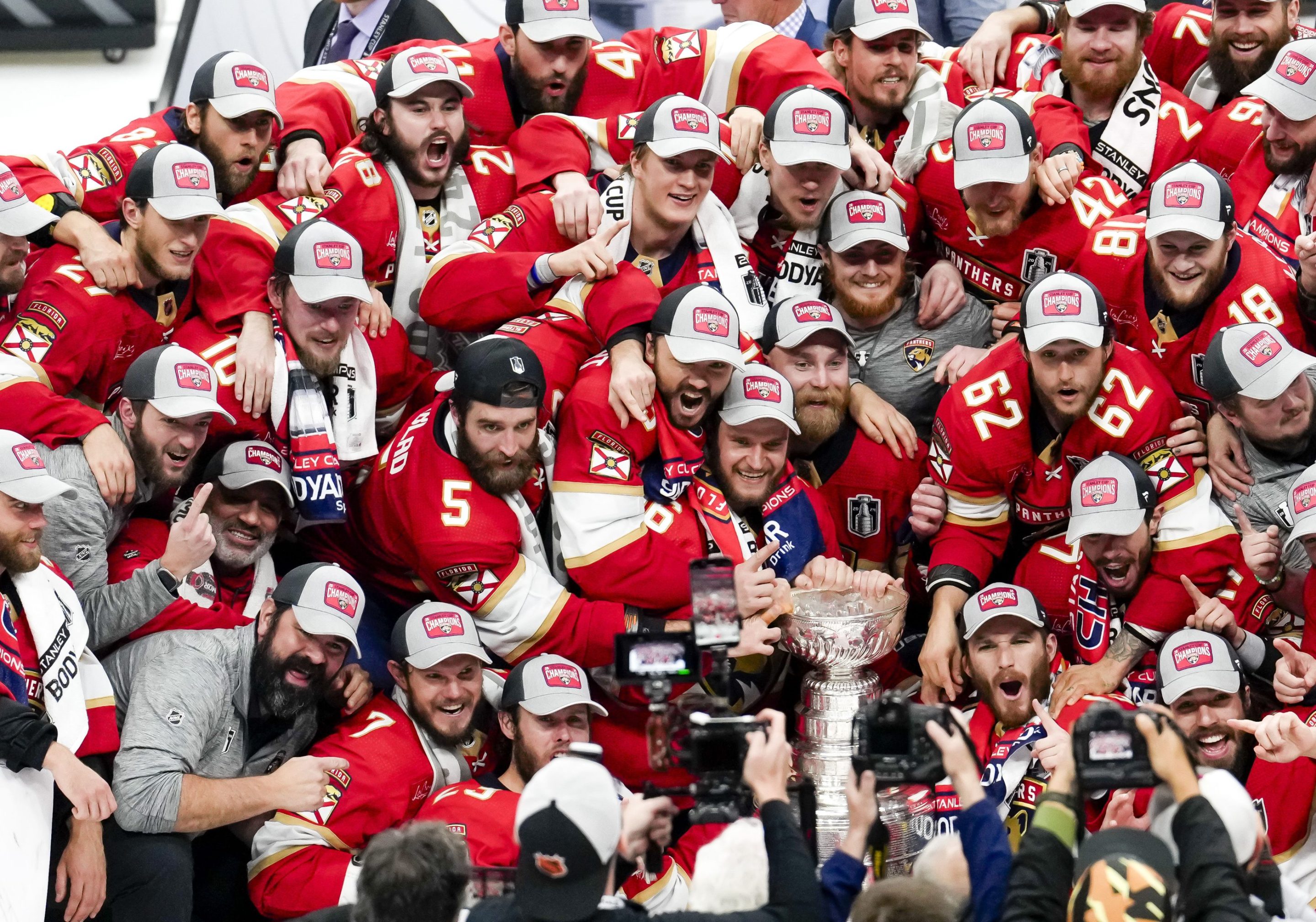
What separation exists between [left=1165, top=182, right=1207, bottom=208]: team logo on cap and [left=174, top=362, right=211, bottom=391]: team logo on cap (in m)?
3.02

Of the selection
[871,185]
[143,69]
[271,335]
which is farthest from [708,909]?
[143,69]

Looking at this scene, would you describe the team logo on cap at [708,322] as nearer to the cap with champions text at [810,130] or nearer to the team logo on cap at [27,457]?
the cap with champions text at [810,130]

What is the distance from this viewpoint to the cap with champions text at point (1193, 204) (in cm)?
546

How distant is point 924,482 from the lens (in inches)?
226

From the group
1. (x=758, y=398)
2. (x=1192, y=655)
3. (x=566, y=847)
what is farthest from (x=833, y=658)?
(x=566, y=847)

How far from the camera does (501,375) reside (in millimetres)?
5164

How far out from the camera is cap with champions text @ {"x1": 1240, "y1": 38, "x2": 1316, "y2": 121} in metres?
5.74

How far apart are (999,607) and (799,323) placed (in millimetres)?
1160

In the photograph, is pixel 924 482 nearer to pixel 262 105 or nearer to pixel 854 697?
pixel 854 697

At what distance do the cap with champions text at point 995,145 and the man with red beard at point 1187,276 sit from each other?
372mm

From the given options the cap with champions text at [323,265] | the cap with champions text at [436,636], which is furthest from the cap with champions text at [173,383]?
the cap with champions text at [436,636]

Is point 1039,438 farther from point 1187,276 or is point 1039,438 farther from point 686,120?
point 686,120

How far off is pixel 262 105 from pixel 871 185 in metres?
2.10

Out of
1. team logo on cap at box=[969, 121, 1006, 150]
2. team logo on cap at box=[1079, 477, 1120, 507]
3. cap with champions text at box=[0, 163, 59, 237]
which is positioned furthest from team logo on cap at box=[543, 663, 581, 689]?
team logo on cap at box=[969, 121, 1006, 150]
